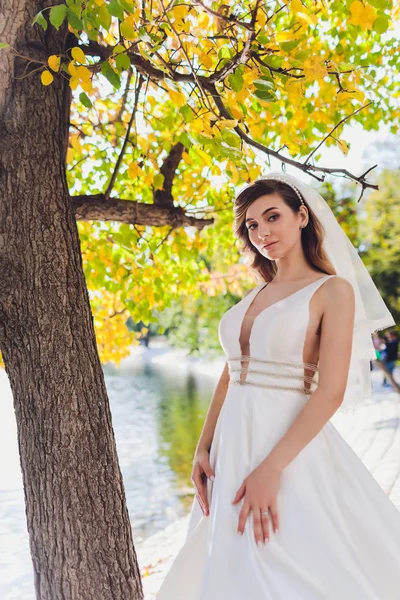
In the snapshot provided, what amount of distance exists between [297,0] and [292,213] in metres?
0.80

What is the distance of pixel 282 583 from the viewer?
1705 mm

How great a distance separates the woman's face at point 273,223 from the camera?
215 centimetres

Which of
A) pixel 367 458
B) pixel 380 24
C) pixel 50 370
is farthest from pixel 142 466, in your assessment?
pixel 380 24

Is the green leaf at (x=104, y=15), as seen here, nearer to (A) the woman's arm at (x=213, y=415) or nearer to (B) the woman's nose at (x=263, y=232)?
(B) the woman's nose at (x=263, y=232)

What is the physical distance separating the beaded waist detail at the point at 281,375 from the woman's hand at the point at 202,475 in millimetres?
313

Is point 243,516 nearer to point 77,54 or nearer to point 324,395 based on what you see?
point 324,395

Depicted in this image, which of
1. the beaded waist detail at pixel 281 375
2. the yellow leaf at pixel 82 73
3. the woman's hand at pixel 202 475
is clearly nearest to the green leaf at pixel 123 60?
the yellow leaf at pixel 82 73

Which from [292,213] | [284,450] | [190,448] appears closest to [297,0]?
[292,213]

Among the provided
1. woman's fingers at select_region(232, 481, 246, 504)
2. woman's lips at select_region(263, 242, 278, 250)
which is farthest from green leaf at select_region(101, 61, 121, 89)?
woman's fingers at select_region(232, 481, 246, 504)

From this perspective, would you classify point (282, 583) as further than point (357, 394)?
No

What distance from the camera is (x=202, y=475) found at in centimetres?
213

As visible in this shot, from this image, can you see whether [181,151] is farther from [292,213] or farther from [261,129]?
[292,213]

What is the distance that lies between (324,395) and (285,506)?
0.34 metres

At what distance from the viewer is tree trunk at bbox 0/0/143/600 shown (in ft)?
7.84
